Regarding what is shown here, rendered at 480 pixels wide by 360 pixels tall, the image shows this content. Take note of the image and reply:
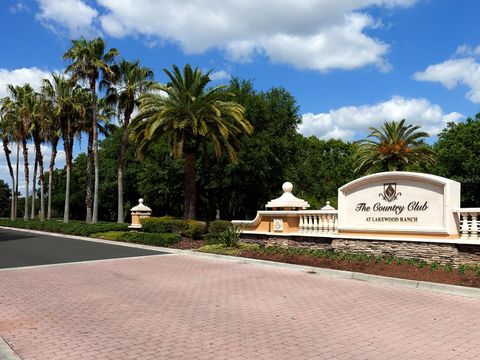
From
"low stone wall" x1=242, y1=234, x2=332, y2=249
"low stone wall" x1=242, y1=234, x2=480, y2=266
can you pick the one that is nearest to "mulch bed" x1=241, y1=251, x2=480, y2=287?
"low stone wall" x1=242, y1=234, x2=480, y2=266

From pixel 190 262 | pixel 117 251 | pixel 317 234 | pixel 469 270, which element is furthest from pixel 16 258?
pixel 469 270

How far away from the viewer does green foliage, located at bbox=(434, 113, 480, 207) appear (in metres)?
42.5

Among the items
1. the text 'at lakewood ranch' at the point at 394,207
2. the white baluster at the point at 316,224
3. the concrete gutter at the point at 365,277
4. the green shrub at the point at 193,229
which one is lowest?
the concrete gutter at the point at 365,277

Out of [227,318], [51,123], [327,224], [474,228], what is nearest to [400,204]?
[474,228]

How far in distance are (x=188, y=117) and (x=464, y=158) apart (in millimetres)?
31441

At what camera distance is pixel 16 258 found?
15.8 m

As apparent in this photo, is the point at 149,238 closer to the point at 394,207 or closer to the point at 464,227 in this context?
the point at 394,207

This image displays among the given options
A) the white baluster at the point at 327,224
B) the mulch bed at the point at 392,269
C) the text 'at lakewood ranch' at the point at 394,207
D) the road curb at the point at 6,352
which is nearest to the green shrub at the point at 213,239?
the mulch bed at the point at 392,269

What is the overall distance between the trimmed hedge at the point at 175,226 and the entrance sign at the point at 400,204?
7.80 m

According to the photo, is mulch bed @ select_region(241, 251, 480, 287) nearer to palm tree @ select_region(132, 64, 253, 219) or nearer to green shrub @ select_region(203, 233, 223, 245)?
green shrub @ select_region(203, 233, 223, 245)

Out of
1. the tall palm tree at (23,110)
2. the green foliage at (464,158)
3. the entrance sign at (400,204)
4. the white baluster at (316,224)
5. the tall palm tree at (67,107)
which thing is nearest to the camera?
the entrance sign at (400,204)

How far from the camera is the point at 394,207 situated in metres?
14.0

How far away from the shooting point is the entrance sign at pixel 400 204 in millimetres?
12820

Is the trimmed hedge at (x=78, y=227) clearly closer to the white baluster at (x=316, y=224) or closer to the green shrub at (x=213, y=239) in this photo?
the green shrub at (x=213, y=239)
